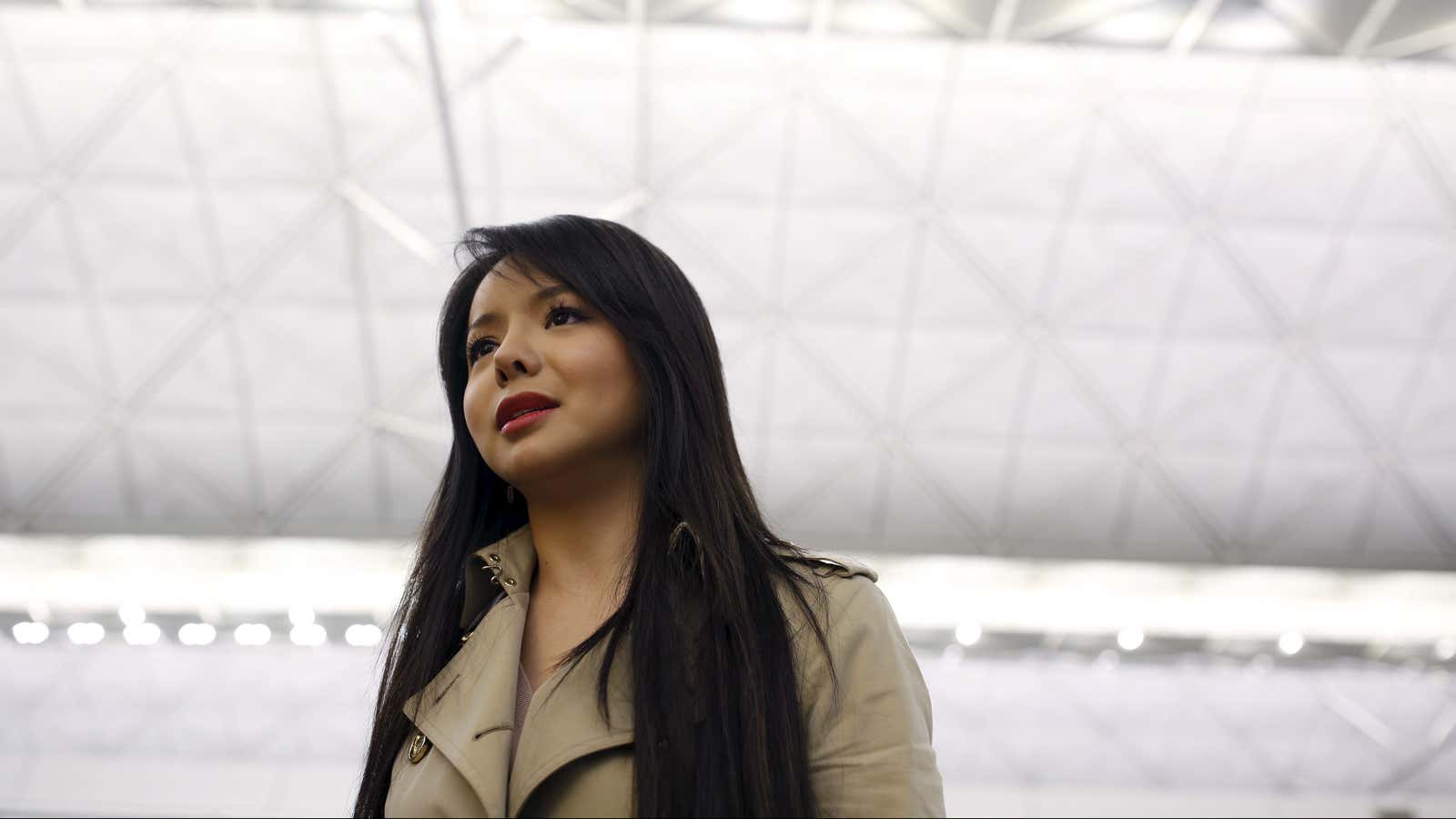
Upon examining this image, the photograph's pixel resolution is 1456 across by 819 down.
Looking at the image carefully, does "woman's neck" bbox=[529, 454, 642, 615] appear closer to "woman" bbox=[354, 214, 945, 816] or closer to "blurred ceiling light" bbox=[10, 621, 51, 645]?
"woman" bbox=[354, 214, 945, 816]

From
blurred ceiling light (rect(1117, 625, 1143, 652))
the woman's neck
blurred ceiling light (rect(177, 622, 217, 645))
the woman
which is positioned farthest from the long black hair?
blurred ceiling light (rect(1117, 625, 1143, 652))

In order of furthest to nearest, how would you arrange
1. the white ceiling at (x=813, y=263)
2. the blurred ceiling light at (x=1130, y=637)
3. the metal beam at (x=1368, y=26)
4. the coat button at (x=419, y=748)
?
the blurred ceiling light at (x=1130, y=637), the white ceiling at (x=813, y=263), the metal beam at (x=1368, y=26), the coat button at (x=419, y=748)

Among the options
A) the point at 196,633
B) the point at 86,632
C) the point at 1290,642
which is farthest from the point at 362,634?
the point at 1290,642

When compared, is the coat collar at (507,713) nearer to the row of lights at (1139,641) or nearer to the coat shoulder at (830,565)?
the coat shoulder at (830,565)

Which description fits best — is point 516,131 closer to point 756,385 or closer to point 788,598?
point 756,385

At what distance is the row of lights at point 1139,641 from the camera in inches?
1099

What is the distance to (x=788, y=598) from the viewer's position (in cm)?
350

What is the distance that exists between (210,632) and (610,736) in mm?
27141

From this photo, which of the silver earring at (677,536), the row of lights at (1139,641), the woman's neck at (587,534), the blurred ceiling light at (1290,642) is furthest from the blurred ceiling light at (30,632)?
the blurred ceiling light at (1290,642)

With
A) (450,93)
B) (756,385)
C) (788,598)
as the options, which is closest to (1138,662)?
(756,385)

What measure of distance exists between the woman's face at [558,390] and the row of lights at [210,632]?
24.9 metres

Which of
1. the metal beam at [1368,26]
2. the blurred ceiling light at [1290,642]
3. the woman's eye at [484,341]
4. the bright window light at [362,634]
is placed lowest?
the woman's eye at [484,341]

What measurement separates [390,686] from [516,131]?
21042 millimetres

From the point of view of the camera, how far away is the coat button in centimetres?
348
